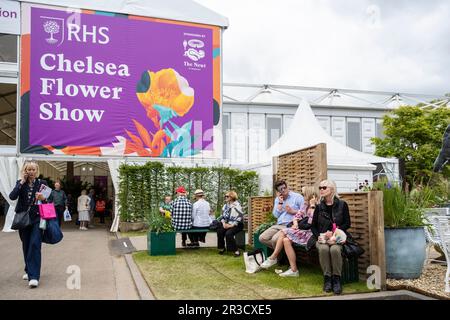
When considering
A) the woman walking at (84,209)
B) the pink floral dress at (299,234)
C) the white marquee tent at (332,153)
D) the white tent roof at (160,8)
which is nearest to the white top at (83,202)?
the woman walking at (84,209)

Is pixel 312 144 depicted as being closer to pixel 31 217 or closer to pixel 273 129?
pixel 31 217

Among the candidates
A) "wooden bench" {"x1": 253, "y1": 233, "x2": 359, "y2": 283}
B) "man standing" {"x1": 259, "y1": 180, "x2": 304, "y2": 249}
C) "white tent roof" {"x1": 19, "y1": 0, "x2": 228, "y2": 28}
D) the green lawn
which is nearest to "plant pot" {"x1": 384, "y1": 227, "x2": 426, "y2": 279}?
"wooden bench" {"x1": 253, "y1": 233, "x2": 359, "y2": 283}

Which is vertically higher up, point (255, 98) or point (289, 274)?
point (255, 98)

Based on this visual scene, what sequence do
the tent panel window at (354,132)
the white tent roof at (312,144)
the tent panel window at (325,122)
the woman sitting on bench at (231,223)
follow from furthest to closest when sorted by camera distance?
the tent panel window at (354,132), the tent panel window at (325,122), the white tent roof at (312,144), the woman sitting on bench at (231,223)

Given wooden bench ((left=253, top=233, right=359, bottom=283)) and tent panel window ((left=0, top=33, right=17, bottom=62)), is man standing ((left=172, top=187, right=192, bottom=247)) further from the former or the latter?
tent panel window ((left=0, top=33, right=17, bottom=62))

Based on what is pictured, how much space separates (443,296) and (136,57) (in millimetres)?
15173

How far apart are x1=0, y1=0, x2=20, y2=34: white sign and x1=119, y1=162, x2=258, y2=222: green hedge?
6724mm

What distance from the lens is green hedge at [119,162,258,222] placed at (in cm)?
1500

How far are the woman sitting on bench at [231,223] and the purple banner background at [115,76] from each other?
29.7 ft

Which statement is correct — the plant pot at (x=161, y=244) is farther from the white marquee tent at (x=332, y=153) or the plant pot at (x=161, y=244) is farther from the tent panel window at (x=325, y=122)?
the tent panel window at (x=325, y=122)

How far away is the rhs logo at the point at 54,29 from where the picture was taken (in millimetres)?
16438

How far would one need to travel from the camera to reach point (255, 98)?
94.9 feet
